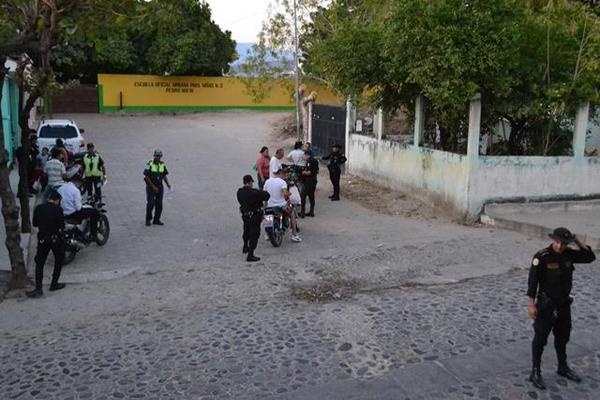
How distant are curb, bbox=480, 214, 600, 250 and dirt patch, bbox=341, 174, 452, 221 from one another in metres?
0.91

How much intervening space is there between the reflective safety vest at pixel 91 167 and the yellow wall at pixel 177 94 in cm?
2402

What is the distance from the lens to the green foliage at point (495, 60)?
1149 cm

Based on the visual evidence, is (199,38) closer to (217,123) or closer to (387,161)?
(217,123)

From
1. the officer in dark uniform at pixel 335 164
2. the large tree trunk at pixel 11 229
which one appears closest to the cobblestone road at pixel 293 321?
the large tree trunk at pixel 11 229

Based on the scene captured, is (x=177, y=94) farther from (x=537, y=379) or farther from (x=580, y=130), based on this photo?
(x=537, y=379)

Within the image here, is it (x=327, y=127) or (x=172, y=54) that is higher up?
(x=172, y=54)

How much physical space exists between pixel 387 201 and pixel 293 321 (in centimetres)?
820

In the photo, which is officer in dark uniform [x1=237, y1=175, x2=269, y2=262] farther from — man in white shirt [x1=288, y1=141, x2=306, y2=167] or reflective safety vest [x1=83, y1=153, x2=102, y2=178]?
reflective safety vest [x1=83, y1=153, x2=102, y2=178]

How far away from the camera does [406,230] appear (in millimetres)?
12180

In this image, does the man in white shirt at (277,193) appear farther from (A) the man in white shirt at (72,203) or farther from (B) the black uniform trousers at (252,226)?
(A) the man in white shirt at (72,203)

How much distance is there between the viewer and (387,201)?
14.9m

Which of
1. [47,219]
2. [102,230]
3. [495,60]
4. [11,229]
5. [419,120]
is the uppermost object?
[495,60]

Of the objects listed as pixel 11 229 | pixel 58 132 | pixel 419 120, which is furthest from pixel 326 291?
pixel 58 132

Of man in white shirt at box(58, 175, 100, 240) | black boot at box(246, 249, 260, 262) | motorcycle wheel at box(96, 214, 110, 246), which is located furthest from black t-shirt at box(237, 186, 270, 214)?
motorcycle wheel at box(96, 214, 110, 246)
